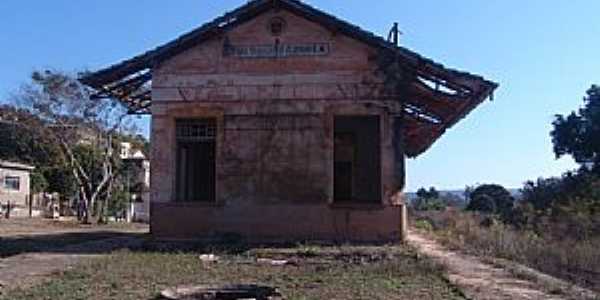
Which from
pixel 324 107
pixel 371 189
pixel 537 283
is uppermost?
pixel 324 107

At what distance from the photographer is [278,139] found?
17422mm

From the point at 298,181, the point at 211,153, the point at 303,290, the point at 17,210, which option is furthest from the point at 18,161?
the point at 303,290

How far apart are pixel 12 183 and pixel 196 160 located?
29765 millimetres

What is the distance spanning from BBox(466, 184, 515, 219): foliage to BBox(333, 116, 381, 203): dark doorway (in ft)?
89.2

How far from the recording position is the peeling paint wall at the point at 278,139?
17.2m

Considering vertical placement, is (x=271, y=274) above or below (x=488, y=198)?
below

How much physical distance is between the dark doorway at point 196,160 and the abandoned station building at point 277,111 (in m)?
0.06

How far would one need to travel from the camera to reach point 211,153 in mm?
20812

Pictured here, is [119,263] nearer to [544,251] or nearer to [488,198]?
[544,251]

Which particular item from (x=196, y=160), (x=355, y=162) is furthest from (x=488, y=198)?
(x=196, y=160)

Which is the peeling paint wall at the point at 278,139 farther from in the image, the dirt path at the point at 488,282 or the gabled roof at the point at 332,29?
the dirt path at the point at 488,282

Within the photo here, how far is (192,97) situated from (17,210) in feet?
93.5

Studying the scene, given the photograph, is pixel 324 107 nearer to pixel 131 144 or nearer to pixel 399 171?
pixel 399 171

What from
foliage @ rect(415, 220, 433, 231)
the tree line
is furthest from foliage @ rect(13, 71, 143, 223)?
foliage @ rect(415, 220, 433, 231)
